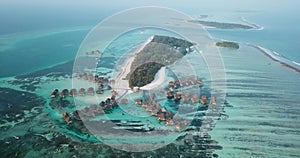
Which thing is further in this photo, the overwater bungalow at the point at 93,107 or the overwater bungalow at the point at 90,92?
the overwater bungalow at the point at 90,92

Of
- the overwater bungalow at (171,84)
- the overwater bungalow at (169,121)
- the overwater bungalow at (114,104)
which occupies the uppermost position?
the overwater bungalow at (171,84)

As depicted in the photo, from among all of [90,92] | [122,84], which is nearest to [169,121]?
[90,92]

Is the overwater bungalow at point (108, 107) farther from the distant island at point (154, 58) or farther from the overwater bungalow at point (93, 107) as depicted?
the distant island at point (154, 58)

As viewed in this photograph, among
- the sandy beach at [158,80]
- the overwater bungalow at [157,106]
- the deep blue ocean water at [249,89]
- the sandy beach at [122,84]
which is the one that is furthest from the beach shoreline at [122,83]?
the deep blue ocean water at [249,89]

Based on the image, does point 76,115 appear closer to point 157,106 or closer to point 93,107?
point 93,107

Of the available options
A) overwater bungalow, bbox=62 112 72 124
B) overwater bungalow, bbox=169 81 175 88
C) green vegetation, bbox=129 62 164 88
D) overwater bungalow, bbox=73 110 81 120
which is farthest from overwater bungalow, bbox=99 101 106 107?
overwater bungalow, bbox=169 81 175 88

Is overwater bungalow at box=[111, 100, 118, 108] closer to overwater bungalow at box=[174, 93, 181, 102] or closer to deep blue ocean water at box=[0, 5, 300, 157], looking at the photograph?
overwater bungalow at box=[174, 93, 181, 102]
